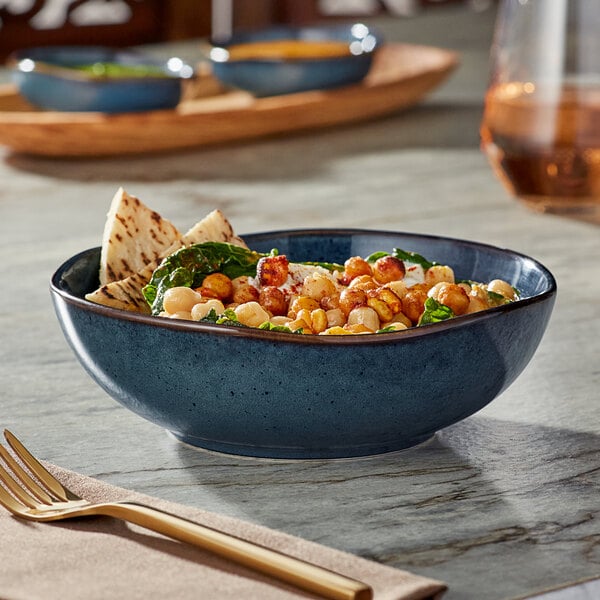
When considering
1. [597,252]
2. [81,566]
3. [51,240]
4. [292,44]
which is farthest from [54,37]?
[81,566]

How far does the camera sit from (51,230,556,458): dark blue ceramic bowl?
0.83 metres

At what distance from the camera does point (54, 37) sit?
412 centimetres

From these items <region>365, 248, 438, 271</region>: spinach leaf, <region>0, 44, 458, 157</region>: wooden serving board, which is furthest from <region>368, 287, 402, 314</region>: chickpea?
<region>0, 44, 458, 157</region>: wooden serving board

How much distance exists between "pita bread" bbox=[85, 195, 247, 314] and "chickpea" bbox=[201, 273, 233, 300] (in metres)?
0.06

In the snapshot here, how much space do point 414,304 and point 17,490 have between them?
0.31 m

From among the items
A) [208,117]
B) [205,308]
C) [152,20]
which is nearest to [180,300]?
[205,308]

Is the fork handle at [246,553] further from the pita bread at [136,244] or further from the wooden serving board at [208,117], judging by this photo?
the wooden serving board at [208,117]

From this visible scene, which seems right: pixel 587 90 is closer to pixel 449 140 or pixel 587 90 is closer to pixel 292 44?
pixel 449 140

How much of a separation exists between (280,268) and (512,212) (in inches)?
36.0

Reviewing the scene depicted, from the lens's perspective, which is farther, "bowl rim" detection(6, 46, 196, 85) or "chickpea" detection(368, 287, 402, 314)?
"bowl rim" detection(6, 46, 196, 85)

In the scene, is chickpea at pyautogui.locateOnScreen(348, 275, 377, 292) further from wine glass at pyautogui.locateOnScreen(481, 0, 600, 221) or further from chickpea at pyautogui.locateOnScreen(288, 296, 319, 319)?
wine glass at pyautogui.locateOnScreen(481, 0, 600, 221)

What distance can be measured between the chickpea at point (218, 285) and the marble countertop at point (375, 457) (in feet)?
0.39

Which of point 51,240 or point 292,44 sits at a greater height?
point 292,44

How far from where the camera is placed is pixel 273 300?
3.08ft
